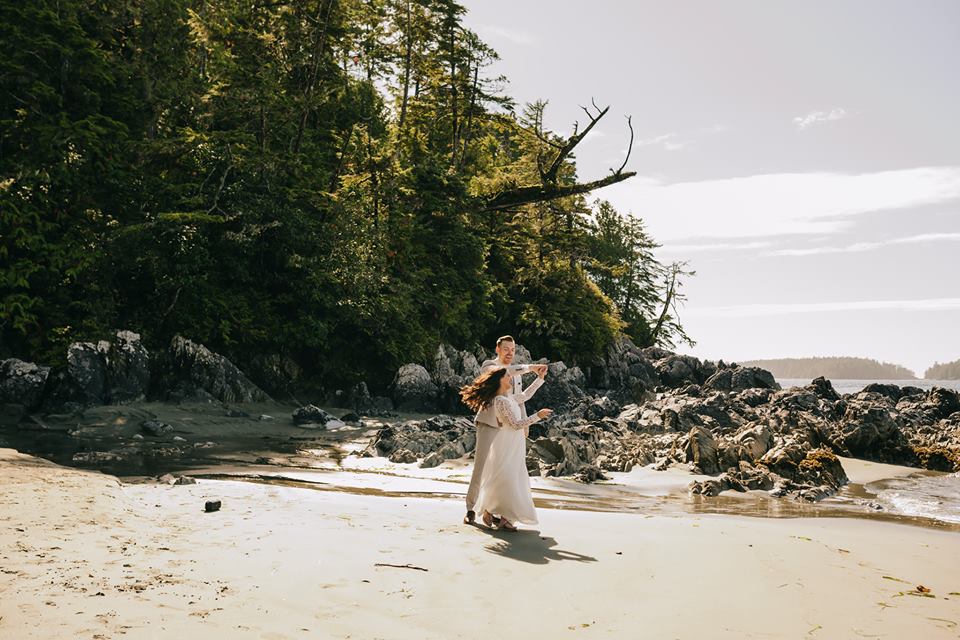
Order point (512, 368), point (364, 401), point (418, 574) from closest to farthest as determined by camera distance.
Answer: point (418, 574) → point (512, 368) → point (364, 401)

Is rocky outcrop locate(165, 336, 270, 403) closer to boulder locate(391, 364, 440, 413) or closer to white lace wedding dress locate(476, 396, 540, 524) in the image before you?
boulder locate(391, 364, 440, 413)

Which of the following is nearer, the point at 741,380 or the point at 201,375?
the point at 201,375

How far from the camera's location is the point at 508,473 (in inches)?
272

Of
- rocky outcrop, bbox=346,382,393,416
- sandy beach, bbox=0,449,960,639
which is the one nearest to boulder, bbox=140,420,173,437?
sandy beach, bbox=0,449,960,639

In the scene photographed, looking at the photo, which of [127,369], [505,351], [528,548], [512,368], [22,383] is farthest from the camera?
[127,369]

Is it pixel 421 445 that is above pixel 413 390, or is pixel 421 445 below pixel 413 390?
below

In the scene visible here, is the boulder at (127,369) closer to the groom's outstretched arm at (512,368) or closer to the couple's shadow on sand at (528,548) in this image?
the groom's outstretched arm at (512,368)

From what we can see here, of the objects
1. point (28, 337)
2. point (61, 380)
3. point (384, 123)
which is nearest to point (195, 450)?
point (61, 380)

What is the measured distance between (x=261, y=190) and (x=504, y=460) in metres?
18.3

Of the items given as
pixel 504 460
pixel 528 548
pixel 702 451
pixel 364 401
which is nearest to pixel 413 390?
pixel 364 401

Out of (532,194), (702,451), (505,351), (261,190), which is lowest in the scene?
(702,451)

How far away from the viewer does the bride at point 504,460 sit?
6809 mm

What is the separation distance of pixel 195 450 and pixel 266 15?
21.4m

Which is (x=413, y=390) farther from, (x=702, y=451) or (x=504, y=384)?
(x=504, y=384)
